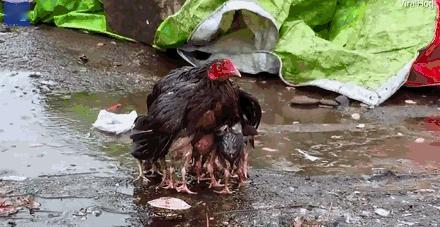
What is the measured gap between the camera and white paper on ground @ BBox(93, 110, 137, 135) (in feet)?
16.7

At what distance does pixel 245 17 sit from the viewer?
6.74 metres

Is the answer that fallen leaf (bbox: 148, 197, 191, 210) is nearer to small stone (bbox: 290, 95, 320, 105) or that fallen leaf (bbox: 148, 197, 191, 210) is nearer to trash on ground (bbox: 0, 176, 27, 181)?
trash on ground (bbox: 0, 176, 27, 181)

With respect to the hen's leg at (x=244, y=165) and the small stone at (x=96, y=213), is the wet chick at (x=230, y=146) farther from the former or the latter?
the small stone at (x=96, y=213)

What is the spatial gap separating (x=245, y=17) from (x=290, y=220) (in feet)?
10.5

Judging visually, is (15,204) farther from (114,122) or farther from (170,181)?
(114,122)

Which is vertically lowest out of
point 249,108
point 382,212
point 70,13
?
point 382,212

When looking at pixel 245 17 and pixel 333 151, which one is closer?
pixel 333 151

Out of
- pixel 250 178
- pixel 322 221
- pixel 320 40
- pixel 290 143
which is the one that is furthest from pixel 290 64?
pixel 322 221

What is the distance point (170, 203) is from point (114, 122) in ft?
4.34

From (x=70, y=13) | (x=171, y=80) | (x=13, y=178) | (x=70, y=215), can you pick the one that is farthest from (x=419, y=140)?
(x=70, y=13)

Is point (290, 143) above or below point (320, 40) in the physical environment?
below

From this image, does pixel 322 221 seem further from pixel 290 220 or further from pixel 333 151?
pixel 333 151

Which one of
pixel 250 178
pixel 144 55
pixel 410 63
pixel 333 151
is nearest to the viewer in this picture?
pixel 250 178

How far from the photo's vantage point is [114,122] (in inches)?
204
